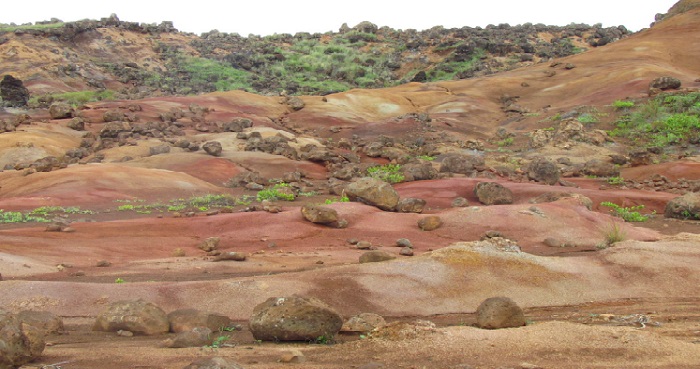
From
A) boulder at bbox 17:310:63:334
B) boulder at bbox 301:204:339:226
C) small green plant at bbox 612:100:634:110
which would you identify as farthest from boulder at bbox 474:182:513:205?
small green plant at bbox 612:100:634:110

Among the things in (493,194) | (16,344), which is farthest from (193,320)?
(493,194)

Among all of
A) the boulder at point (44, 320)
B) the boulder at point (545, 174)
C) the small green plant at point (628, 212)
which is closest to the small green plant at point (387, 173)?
the boulder at point (545, 174)

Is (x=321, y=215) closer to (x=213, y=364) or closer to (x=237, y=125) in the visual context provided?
(x=213, y=364)

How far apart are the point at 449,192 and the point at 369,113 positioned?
19.6 m

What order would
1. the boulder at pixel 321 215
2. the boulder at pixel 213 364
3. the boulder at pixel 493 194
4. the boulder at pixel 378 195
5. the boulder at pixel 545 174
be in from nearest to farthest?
the boulder at pixel 213 364, the boulder at pixel 321 215, the boulder at pixel 378 195, the boulder at pixel 493 194, the boulder at pixel 545 174

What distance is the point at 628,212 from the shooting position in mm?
16953

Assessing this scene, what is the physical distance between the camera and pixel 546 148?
28656 millimetres

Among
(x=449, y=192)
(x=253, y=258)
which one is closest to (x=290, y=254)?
(x=253, y=258)

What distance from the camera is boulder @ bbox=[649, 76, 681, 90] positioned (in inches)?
1240

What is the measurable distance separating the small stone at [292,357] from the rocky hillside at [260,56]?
39479 mm

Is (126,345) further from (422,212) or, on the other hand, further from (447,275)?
(422,212)

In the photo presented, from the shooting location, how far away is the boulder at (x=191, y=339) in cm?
596

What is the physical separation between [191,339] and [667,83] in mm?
31060

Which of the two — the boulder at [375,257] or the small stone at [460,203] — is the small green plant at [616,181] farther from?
the boulder at [375,257]
